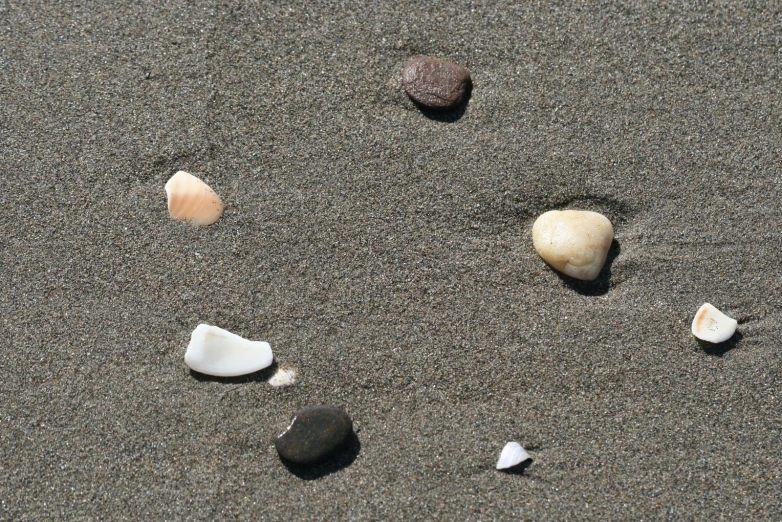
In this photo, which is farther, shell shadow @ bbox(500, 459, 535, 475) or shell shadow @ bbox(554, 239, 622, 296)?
shell shadow @ bbox(554, 239, 622, 296)

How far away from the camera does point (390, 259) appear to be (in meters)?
1.77

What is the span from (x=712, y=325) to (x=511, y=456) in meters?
0.64

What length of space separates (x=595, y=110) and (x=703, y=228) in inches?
17.2

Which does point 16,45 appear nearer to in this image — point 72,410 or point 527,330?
point 72,410

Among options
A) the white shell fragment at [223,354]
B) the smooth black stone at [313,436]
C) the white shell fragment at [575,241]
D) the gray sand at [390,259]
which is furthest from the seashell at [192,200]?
the white shell fragment at [575,241]

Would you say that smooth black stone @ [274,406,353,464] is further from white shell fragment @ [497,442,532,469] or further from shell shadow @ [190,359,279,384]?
white shell fragment @ [497,442,532,469]

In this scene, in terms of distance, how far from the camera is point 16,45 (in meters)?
1.86

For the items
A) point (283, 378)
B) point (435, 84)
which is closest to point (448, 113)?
point (435, 84)

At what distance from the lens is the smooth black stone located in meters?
1.63

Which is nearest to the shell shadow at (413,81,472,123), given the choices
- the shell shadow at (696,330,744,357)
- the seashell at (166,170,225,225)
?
the seashell at (166,170,225,225)

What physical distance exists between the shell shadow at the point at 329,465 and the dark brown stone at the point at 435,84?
36.7 inches

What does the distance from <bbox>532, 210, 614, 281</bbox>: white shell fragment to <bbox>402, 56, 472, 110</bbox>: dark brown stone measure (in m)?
0.42

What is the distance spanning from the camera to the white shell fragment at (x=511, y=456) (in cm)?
165

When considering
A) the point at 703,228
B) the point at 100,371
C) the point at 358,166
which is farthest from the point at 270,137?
the point at 703,228
